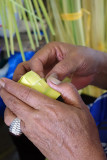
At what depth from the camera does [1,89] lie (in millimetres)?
623

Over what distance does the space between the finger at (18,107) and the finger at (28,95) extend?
0.04ft

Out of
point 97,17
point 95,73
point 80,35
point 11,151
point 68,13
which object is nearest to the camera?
point 11,151

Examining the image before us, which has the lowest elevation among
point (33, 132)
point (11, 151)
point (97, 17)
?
point (11, 151)

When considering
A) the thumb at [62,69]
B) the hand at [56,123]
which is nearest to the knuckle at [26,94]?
the hand at [56,123]

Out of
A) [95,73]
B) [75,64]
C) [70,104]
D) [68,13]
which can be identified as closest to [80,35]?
[68,13]

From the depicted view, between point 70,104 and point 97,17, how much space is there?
109 cm

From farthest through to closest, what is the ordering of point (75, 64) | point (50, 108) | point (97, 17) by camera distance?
point (97, 17), point (75, 64), point (50, 108)

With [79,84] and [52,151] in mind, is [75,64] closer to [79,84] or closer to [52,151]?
[79,84]

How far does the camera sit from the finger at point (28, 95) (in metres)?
0.54

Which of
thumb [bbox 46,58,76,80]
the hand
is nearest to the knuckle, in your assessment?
the hand

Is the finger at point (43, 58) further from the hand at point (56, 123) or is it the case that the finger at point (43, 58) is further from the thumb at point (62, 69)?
the hand at point (56, 123)

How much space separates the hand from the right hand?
17cm

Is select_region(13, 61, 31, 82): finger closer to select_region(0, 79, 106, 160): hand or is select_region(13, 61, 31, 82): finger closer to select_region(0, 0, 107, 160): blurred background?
select_region(0, 0, 107, 160): blurred background

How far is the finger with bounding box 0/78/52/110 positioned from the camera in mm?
540
